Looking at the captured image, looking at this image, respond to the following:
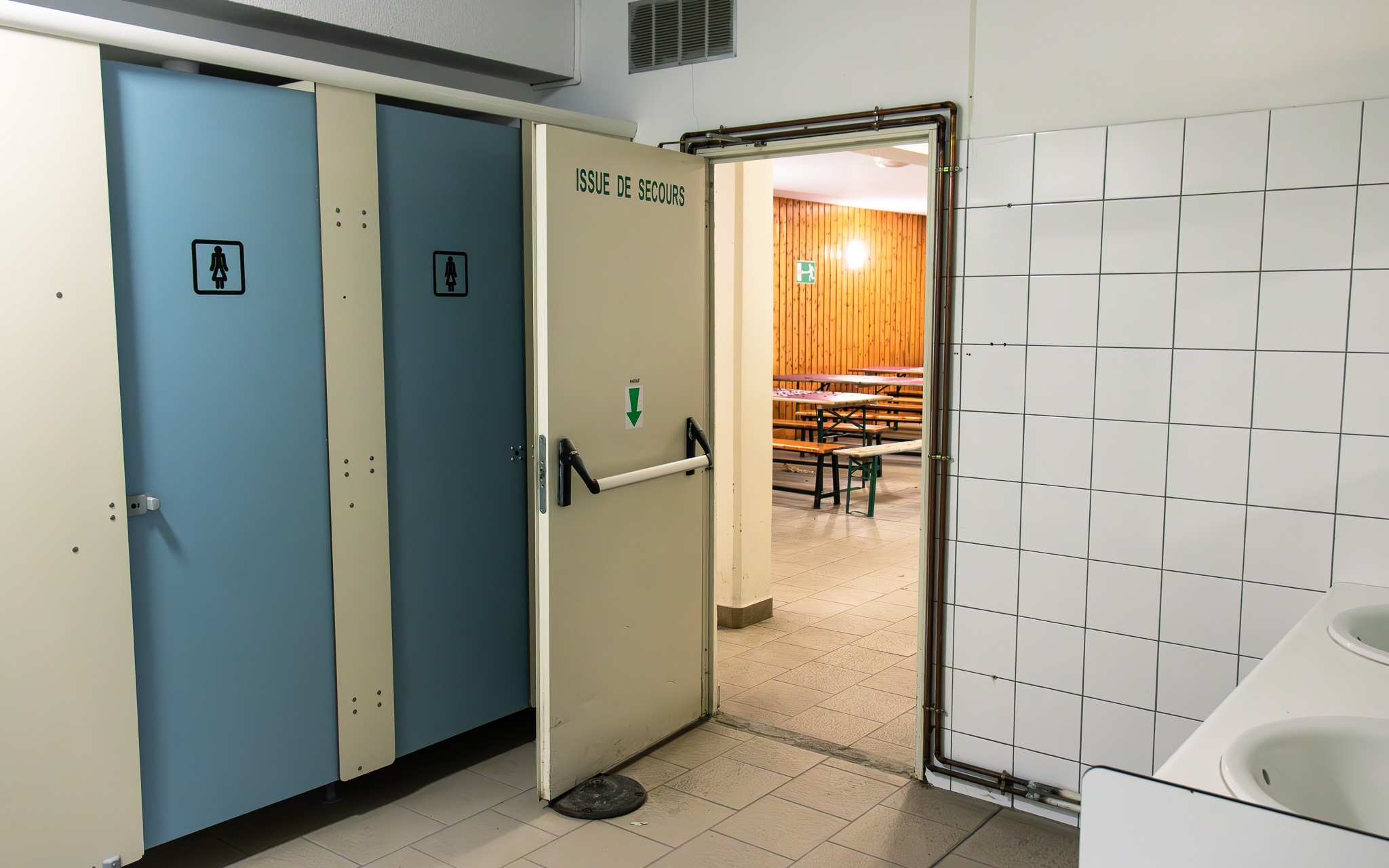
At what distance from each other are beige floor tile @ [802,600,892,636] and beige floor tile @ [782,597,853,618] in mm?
73

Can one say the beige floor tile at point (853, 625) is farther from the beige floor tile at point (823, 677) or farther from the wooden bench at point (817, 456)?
the wooden bench at point (817, 456)

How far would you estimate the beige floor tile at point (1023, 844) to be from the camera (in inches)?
105

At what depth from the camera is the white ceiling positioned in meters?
8.04

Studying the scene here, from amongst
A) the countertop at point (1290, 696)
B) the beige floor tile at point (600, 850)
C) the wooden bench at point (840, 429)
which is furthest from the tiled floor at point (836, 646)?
the countertop at point (1290, 696)

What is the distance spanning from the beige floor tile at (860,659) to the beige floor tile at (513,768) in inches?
61.4

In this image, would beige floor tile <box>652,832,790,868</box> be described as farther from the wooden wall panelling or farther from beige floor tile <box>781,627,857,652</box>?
the wooden wall panelling

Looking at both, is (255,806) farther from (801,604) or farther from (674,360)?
(801,604)

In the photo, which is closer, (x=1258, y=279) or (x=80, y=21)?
(x=80, y=21)

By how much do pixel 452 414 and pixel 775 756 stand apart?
1.63m

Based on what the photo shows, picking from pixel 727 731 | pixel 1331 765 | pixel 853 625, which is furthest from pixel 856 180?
pixel 1331 765

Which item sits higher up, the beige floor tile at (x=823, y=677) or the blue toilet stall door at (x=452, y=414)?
the blue toilet stall door at (x=452, y=414)

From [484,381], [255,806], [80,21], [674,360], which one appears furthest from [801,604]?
[80,21]

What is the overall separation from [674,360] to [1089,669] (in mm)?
1637

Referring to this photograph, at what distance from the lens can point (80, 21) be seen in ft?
7.06
